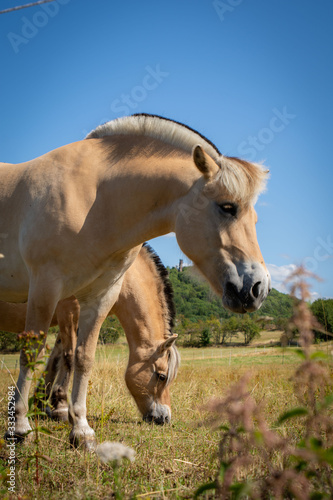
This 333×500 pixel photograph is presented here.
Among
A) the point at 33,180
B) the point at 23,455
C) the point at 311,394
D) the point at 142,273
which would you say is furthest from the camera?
the point at 142,273

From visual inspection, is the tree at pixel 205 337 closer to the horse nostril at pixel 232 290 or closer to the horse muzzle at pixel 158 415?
the horse muzzle at pixel 158 415

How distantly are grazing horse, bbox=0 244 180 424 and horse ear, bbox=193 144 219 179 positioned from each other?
2.63 m

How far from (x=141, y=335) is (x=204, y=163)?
2.93 metres

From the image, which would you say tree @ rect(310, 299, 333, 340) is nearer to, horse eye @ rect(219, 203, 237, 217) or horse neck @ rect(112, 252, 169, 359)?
horse eye @ rect(219, 203, 237, 217)

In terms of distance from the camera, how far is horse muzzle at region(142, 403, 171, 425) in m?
4.68

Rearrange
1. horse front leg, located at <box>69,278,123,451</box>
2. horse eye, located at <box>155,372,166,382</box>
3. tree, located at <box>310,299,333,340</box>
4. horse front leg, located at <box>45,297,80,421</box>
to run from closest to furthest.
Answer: horse front leg, located at <box>69,278,123,451</box>
tree, located at <box>310,299,333,340</box>
horse front leg, located at <box>45,297,80,421</box>
horse eye, located at <box>155,372,166,382</box>

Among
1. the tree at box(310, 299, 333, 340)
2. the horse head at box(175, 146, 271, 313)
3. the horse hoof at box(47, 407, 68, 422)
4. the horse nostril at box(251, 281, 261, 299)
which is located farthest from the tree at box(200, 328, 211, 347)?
the horse nostril at box(251, 281, 261, 299)

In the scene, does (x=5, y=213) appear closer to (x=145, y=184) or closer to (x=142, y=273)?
(x=145, y=184)

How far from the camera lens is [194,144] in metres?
3.42

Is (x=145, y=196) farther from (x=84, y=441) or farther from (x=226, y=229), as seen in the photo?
(x=84, y=441)

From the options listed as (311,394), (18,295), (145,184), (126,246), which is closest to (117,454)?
(311,394)

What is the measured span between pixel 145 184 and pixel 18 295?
1.69 metres

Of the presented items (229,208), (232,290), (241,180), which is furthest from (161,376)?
(241,180)

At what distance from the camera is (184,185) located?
3.22 metres
